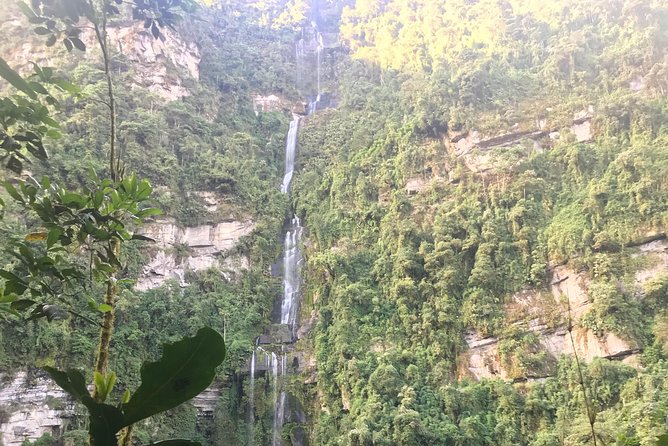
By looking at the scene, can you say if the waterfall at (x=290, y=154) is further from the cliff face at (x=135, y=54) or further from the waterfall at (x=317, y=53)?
the cliff face at (x=135, y=54)

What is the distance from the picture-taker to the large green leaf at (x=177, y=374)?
2.09 ft

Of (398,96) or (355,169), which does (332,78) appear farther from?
(355,169)

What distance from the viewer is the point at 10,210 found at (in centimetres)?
1109

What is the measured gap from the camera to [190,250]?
1481 centimetres

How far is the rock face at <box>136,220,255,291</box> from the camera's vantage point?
45.7 feet

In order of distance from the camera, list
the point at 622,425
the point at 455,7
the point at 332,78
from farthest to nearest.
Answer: the point at 332,78, the point at 455,7, the point at 622,425

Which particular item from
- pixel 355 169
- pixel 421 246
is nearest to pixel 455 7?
pixel 355 169

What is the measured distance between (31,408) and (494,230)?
1062 cm

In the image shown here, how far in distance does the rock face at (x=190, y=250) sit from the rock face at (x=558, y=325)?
7398 millimetres

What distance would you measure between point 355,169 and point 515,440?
30.1 ft

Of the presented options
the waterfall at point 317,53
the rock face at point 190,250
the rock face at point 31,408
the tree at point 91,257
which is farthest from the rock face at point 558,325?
the waterfall at point 317,53

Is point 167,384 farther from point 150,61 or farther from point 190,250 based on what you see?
point 150,61

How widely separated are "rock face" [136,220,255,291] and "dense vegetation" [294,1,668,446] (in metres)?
2.25

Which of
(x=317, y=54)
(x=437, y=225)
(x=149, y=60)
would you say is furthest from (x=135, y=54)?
(x=437, y=225)
